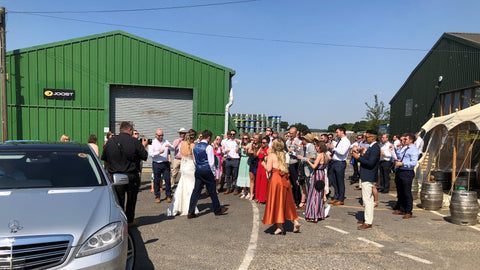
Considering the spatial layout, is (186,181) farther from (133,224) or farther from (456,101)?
(456,101)

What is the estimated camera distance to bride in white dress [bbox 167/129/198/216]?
6941 millimetres

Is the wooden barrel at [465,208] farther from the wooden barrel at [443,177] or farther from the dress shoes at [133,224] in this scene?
the dress shoes at [133,224]

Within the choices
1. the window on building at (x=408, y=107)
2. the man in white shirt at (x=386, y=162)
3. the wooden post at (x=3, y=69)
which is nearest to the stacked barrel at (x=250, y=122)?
the window on building at (x=408, y=107)

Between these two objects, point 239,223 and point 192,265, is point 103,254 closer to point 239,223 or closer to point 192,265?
point 192,265

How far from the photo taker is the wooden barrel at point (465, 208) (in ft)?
21.0

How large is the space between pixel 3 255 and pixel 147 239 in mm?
2843

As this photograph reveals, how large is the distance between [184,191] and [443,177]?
8297 mm

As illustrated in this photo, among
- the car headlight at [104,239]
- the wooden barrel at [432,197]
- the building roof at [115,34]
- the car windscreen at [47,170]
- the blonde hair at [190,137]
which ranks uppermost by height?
the building roof at [115,34]

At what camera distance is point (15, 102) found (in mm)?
13602

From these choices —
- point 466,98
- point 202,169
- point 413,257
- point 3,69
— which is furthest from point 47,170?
point 466,98

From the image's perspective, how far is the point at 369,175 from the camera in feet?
20.5

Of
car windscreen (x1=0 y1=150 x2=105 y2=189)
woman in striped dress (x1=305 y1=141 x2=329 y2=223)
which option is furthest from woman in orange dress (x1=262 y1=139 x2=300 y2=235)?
car windscreen (x1=0 y1=150 x2=105 y2=189)

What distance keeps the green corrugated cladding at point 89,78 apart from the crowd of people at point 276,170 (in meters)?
6.31

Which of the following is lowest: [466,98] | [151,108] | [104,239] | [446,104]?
[104,239]
